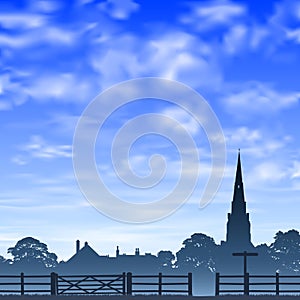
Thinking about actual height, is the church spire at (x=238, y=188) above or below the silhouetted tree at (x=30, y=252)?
above

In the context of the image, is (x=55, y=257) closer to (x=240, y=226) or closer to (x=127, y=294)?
(x=240, y=226)

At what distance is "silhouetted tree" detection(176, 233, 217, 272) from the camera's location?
6191 inches

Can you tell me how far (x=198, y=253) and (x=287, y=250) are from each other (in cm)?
1757

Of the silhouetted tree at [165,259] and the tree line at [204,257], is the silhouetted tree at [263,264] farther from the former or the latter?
the silhouetted tree at [165,259]

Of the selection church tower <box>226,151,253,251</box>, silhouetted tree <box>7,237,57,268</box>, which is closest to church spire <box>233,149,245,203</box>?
church tower <box>226,151,253,251</box>

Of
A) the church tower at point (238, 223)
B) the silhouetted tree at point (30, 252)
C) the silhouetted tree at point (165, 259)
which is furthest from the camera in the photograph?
the silhouetted tree at point (165, 259)

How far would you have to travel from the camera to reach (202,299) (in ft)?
106

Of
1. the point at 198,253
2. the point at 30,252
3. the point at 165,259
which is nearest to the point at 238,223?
the point at 198,253

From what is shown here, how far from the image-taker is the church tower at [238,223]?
160 metres

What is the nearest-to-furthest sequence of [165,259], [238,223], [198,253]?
1. [198,253]
2. [238,223]
3. [165,259]

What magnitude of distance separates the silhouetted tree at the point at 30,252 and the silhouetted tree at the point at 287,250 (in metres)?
45.5

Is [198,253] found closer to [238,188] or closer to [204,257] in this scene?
[204,257]

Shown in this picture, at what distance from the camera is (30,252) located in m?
154

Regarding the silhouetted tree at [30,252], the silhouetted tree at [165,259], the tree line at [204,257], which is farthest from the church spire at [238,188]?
the silhouetted tree at [30,252]
